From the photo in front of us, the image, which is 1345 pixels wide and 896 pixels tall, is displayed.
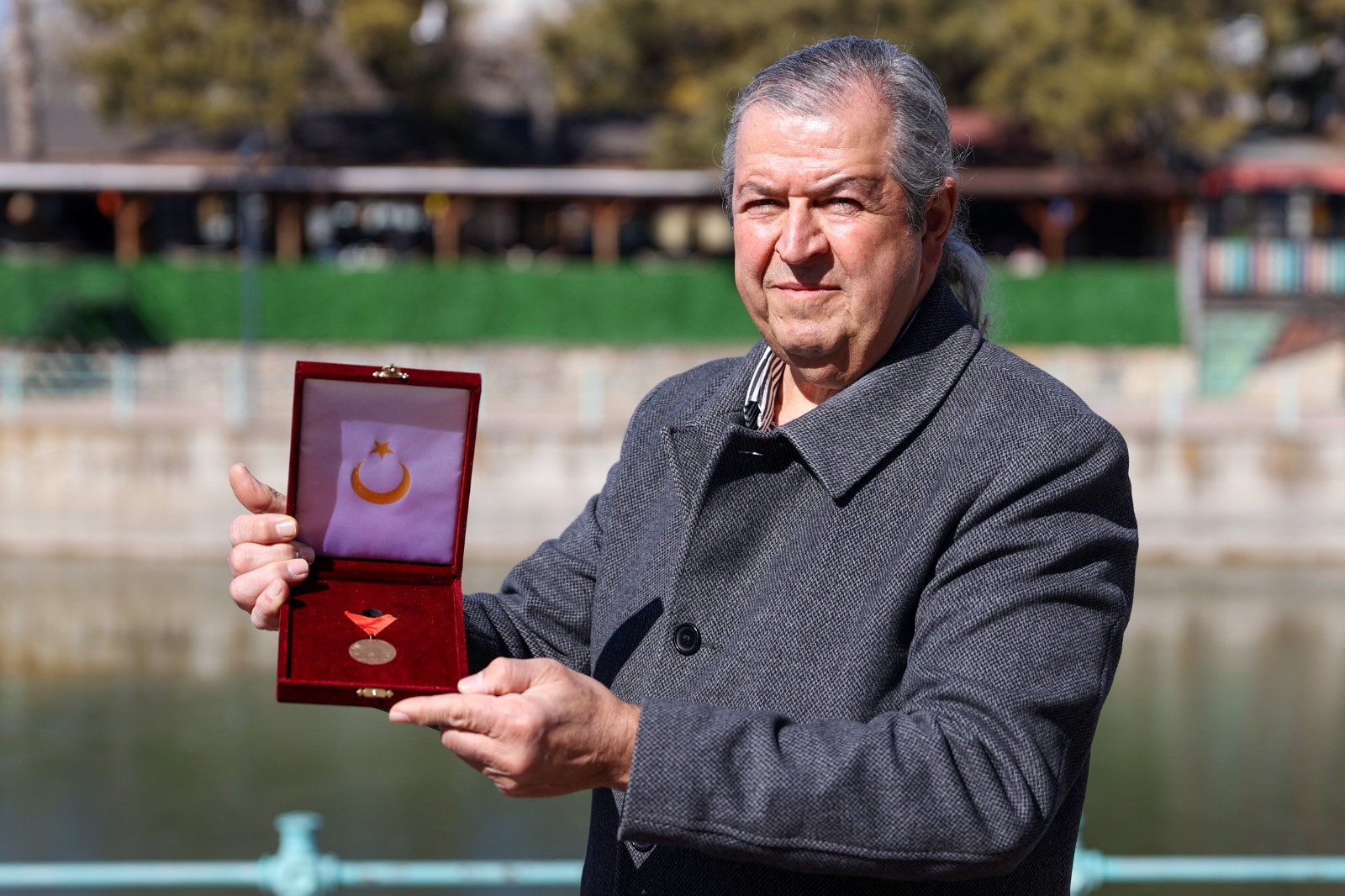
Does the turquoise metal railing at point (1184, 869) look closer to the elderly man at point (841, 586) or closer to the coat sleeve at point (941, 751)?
the elderly man at point (841, 586)

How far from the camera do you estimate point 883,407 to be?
1.87m

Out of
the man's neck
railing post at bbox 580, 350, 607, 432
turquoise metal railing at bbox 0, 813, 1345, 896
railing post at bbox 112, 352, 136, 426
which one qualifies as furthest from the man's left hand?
railing post at bbox 112, 352, 136, 426

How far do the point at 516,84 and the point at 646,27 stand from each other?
14152mm

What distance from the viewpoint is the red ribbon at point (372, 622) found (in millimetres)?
1803

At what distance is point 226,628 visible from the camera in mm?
13445

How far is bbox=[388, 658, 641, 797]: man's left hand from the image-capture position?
1541 millimetres

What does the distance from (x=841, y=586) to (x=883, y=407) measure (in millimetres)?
224

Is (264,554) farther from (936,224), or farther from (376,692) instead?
(936,224)

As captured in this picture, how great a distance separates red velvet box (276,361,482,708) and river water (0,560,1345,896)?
641 cm

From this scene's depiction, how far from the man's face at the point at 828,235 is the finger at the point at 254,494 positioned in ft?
2.09

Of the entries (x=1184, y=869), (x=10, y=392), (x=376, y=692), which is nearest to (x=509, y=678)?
(x=376, y=692)

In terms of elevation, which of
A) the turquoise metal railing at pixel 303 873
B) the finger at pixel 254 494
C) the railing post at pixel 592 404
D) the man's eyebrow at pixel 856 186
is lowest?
the railing post at pixel 592 404

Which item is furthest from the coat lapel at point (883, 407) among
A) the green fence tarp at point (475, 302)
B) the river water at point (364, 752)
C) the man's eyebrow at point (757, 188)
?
the green fence tarp at point (475, 302)

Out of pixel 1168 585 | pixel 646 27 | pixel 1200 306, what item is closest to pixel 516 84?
pixel 646 27
